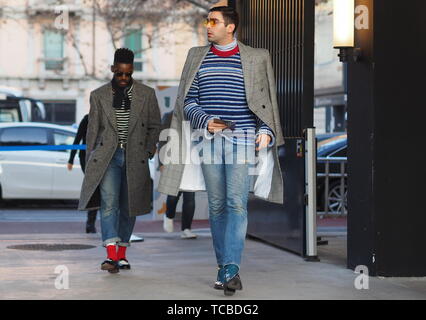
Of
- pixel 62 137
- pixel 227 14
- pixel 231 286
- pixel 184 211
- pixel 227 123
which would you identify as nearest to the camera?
pixel 231 286

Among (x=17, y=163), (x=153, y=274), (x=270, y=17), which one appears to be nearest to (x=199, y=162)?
(x=153, y=274)

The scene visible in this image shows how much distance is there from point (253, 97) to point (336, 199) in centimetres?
961

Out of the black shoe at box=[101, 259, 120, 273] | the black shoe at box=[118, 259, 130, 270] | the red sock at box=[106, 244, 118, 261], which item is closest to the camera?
the black shoe at box=[101, 259, 120, 273]

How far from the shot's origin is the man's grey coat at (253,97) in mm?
7156

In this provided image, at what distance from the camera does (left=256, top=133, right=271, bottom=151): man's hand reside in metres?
7.02

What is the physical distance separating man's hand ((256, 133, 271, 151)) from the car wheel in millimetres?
9497

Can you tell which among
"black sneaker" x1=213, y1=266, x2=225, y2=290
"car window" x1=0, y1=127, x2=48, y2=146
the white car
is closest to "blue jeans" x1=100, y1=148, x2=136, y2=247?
"black sneaker" x1=213, y1=266, x2=225, y2=290

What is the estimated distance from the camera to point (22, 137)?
18.6 meters

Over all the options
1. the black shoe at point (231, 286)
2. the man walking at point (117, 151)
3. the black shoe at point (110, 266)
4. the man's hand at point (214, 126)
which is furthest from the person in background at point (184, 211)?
the black shoe at point (231, 286)

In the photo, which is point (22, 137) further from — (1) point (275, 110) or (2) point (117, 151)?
(1) point (275, 110)

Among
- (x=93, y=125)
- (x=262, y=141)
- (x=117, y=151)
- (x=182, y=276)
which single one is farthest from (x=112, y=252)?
(x=262, y=141)

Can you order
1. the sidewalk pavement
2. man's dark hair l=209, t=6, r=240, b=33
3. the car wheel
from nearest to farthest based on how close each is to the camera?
the sidewalk pavement
man's dark hair l=209, t=6, r=240, b=33
the car wheel

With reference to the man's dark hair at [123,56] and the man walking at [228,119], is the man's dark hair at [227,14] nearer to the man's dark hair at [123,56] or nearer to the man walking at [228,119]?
the man walking at [228,119]

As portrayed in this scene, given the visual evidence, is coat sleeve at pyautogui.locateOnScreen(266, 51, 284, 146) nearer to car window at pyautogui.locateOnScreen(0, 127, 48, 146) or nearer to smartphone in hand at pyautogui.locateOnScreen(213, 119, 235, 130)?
smartphone in hand at pyautogui.locateOnScreen(213, 119, 235, 130)
